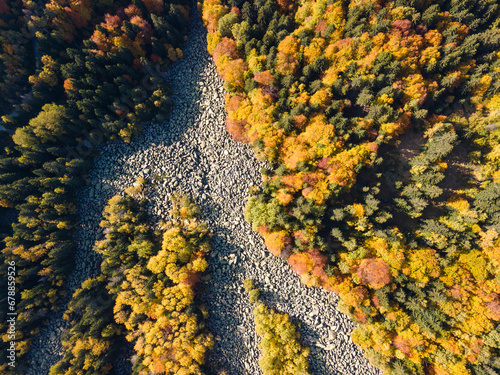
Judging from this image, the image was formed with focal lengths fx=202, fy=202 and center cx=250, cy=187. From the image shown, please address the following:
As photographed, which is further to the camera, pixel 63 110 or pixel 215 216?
pixel 215 216

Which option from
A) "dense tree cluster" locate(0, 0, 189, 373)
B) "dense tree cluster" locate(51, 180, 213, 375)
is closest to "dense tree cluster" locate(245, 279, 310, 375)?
"dense tree cluster" locate(51, 180, 213, 375)

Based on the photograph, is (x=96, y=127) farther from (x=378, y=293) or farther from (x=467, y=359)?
(x=467, y=359)

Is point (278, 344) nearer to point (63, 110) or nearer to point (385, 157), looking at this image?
point (385, 157)

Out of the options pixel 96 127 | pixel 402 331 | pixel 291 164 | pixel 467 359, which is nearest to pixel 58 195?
pixel 96 127

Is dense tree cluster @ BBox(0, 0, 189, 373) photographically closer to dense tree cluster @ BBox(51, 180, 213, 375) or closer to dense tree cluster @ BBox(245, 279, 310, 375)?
dense tree cluster @ BBox(51, 180, 213, 375)

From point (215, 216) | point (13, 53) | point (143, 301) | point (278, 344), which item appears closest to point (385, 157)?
point (215, 216)

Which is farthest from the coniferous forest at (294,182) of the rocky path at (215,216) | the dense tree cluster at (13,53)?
the rocky path at (215,216)
